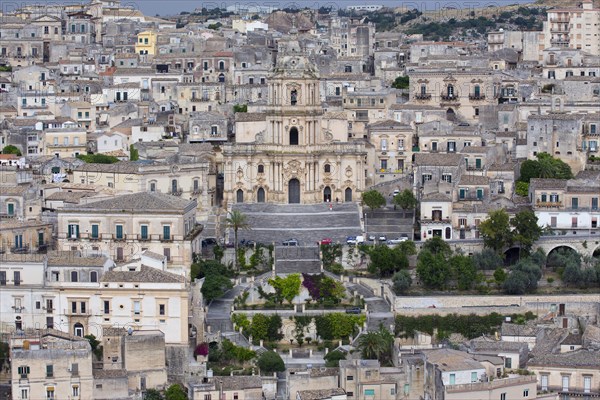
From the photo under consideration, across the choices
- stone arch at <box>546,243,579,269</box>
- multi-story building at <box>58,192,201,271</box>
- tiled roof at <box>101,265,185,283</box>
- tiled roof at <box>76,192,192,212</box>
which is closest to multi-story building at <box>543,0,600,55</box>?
stone arch at <box>546,243,579,269</box>

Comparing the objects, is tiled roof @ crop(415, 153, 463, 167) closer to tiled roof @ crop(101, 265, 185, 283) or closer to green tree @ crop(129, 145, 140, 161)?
green tree @ crop(129, 145, 140, 161)

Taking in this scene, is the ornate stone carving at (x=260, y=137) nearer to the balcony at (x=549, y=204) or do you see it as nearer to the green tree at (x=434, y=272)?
the balcony at (x=549, y=204)

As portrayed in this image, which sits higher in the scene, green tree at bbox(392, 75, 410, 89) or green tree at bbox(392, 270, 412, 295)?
green tree at bbox(392, 75, 410, 89)

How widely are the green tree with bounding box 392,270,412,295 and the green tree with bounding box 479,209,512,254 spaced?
4521 millimetres

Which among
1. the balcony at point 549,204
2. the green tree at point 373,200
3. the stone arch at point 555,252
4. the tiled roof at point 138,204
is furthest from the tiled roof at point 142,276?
the balcony at point 549,204

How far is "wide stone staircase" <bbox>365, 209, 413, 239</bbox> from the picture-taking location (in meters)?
78.0

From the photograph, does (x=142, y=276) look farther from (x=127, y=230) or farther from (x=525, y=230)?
(x=525, y=230)

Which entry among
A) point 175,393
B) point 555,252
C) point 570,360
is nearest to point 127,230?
point 175,393

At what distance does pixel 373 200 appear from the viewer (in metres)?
80.5

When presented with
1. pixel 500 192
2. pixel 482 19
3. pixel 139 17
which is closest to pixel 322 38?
pixel 139 17

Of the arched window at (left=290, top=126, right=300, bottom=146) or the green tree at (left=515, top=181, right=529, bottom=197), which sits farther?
the arched window at (left=290, top=126, right=300, bottom=146)

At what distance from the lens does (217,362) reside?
220ft

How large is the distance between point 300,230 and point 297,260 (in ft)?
12.4

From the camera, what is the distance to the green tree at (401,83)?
4131 inches
